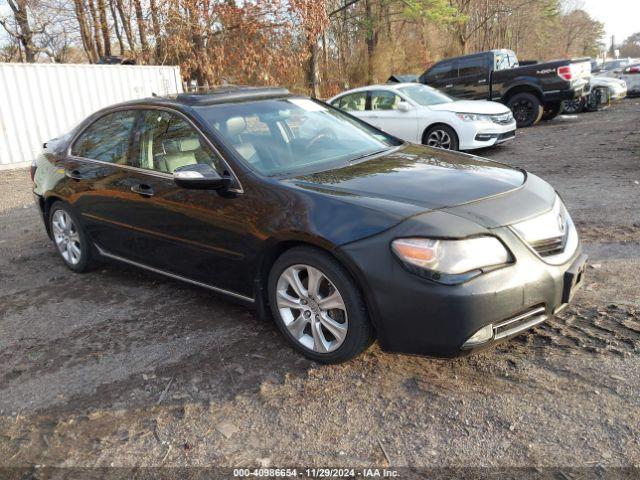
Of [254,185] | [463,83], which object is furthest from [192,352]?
[463,83]

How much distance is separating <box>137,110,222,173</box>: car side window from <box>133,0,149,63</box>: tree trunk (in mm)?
15544

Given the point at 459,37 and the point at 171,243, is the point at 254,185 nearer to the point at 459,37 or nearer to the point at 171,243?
the point at 171,243

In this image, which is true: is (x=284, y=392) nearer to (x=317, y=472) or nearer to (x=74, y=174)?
(x=317, y=472)

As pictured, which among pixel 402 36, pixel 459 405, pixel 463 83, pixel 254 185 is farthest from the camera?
pixel 402 36

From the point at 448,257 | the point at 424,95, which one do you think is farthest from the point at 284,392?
the point at 424,95

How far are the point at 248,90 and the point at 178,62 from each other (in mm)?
15498

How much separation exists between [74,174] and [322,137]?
2281 mm

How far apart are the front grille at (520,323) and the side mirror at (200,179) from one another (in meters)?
1.83

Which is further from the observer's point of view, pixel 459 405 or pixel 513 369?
pixel 513 369

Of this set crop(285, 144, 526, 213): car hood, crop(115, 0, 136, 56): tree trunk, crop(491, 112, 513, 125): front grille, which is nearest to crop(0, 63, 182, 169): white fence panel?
crop(115, 0, 136, 56): tree trunk

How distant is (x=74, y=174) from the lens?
494 centimetres

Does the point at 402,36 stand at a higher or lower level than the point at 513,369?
higher

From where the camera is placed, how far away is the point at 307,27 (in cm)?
1848

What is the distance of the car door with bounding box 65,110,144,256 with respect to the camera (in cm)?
441
